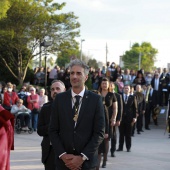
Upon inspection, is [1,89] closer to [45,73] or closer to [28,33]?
[45,73]

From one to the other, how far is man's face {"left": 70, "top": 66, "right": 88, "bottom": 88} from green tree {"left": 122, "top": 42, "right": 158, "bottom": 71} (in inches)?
3538

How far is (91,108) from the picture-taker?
497cm

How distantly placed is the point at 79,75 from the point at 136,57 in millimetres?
95222

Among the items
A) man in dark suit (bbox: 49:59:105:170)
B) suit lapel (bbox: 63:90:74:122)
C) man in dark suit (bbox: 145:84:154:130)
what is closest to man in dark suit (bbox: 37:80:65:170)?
man in dark suit (bbox: 49:59:105:170)

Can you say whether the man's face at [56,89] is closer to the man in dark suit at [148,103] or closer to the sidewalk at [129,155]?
the sidewalk at [129,155]

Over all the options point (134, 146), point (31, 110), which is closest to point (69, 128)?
point (134, 146)

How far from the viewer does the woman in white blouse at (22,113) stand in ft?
57.2

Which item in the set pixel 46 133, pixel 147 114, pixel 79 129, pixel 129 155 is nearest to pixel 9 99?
pixel 147 114

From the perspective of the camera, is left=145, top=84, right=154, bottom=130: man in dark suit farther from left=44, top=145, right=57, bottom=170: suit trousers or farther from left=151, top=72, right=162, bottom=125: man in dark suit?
left=44, top=145, right=57, bottom=170: suit trousers

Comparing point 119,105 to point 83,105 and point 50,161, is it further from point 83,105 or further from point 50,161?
point 83,105

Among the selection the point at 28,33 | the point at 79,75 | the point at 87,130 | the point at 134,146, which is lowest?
the point at 134,146

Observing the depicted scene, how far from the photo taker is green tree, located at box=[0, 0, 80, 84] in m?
27.0

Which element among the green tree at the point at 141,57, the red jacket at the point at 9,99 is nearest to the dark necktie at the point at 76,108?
the red jacket at the point at 9,99

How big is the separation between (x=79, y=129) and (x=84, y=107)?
25cm
